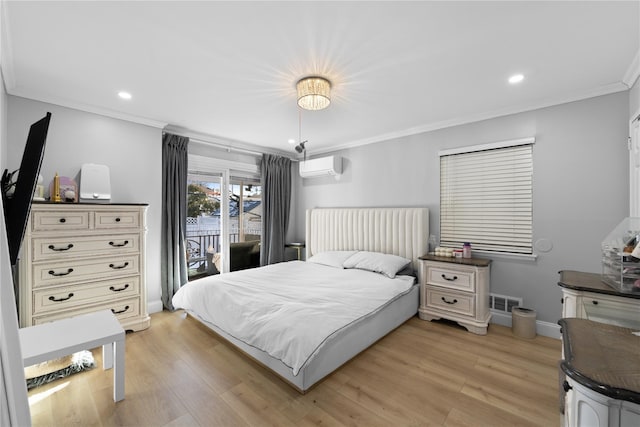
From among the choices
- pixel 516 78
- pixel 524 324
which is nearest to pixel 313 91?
pixel 516 78

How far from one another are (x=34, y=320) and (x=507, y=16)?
4.34 meters

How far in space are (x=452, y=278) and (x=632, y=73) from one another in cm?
234

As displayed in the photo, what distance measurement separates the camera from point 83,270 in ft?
8.54

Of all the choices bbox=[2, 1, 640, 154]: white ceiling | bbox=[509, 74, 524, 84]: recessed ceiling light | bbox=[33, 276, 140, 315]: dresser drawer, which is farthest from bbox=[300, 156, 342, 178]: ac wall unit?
bbox=[33, 276, 140, 315]: dresser drawer

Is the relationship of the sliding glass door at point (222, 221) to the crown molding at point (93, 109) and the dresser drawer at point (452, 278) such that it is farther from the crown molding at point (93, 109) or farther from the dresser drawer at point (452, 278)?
the dresser drawer at point (452, 278)

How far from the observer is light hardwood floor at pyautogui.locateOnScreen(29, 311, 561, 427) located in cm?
169

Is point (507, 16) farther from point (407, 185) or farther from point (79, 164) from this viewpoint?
point (79, 164)

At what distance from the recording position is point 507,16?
1.60 meters

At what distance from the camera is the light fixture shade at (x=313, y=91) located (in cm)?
229

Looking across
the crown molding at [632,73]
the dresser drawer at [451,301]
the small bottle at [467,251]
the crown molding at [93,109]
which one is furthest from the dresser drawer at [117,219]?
the crown molding at [632,73]

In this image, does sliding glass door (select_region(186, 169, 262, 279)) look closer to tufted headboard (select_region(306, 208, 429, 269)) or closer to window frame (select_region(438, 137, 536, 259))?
tufted headboard (select_region(306, 208, 429, 269))

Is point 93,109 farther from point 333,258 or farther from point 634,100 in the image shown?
point 634,100

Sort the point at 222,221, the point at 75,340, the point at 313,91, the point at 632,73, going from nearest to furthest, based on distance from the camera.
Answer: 1. the point at 75,340
2. the point at 632,73
3. the point at 313,91
4. the point at 222,221

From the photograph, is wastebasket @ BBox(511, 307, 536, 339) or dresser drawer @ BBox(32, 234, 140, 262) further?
wastebasket @ BBox(511, 307, 536, 339)
